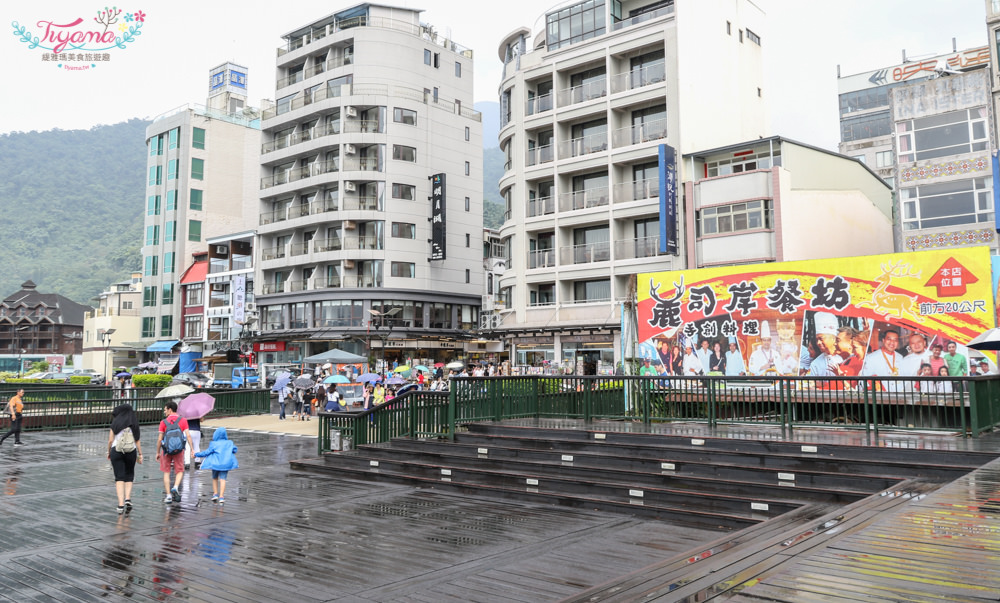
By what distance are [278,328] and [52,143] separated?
469 feet

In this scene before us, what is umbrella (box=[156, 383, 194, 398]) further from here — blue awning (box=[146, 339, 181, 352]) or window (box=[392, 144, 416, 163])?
blue awning (box=[146, 339, 181, 352])

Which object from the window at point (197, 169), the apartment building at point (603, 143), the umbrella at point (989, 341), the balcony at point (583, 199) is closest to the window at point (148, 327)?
the window at point (197, 169)

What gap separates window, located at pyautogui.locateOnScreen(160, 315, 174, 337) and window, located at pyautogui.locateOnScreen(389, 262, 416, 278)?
93.5ft

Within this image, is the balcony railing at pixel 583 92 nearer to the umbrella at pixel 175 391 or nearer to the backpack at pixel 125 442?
the umbrella at pixel 175 391

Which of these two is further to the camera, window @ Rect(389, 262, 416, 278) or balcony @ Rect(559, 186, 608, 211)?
window @ Rect(389, 262, 416, 278)

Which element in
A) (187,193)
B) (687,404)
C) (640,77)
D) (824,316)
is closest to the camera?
(687,404)

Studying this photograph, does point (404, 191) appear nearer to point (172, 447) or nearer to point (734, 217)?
point (734, 217)

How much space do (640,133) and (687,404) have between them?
2671 cm

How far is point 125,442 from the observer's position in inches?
433

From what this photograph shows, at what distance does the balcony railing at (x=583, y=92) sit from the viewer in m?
41.0

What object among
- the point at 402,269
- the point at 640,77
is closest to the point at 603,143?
the point at 640,77

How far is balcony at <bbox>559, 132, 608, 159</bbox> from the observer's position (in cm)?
4075

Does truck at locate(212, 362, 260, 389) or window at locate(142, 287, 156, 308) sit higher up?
window at locate(142, 287, 156, 308)

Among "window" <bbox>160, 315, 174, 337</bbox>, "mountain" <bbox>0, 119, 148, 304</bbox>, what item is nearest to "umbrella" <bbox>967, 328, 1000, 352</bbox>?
"window" <bbox>160, 315, 174, 337</bbox>
